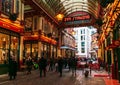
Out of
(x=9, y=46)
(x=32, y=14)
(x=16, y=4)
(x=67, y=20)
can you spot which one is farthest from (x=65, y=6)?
(x=9, y=46)

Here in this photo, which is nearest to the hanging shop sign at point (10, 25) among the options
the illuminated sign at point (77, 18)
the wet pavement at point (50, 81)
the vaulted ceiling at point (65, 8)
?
the wet pavement at point (50, 81)

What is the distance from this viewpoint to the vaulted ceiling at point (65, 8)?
103ft

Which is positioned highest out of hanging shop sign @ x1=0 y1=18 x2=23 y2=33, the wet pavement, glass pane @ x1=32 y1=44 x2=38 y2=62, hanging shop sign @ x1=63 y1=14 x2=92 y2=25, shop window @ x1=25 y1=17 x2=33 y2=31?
hanging shop sign @ x1=63 y1=14 x2=92 y2=25

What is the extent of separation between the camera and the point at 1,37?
20.2 metres

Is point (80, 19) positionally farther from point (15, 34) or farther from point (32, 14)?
point (15, 34)

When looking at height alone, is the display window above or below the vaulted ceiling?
below

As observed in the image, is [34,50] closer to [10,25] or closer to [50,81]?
[10,25]

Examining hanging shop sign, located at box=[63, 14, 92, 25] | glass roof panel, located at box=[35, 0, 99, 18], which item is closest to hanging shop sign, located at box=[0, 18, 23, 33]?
glass roof panel, located at box=[35, 0, 99, 18]

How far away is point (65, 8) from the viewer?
42938 millimetres

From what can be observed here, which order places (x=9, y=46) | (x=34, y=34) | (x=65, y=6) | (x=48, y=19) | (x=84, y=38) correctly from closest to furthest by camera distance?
(x=9, y=46) < (x=34, y=34) < (x=48, y=19) < (x=65, y=6) < (x=84, y=38)

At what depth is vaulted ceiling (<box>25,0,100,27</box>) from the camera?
103ft

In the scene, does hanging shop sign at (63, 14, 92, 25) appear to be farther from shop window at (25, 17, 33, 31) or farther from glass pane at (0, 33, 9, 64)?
glass pane at (0, 33, 9, 64)

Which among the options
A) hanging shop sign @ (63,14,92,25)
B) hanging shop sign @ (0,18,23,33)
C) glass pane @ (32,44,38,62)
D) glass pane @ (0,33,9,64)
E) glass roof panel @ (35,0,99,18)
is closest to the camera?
hanging shop sign @ (0,18,23,33)

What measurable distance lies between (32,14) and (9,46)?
1143 cm
